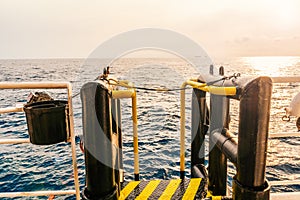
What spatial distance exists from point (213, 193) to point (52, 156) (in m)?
6.77

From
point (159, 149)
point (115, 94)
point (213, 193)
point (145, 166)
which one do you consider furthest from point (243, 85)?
point (159, 149)

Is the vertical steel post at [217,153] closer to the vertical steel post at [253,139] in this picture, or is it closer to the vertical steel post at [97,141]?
the vertical steel post at [253,139]

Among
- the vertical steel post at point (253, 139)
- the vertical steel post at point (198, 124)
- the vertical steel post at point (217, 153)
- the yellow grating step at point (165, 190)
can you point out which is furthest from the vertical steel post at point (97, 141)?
the vertical steel post at point (198, 124)

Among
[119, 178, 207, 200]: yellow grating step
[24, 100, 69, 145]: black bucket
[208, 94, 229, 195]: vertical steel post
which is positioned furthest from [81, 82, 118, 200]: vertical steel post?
[208, 94, 229, 195]: vertical steel post

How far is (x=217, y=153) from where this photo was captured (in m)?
2.74

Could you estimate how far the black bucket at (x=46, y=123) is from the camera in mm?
2104

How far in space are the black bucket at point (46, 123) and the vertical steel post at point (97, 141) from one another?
0.45 meters

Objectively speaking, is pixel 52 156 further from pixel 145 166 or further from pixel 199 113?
pixel 199 113

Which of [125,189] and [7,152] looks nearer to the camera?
[125,189]

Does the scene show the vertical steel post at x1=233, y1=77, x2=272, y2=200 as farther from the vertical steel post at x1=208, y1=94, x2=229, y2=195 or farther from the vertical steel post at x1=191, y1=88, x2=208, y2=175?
the vertical steel post at x1=191, y1=88, x2=208, y2=175

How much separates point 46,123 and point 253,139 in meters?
1.75

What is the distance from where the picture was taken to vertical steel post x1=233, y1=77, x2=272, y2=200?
170 centimetres

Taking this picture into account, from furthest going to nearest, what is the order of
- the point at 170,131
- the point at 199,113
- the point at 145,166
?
the point at 170,131 < the point at 145,166 < the point at 199,113

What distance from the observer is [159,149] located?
8.44m
